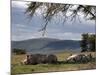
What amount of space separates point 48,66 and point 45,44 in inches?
11.4

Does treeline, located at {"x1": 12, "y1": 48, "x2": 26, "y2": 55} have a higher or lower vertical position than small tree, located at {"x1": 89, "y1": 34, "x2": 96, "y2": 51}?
lower

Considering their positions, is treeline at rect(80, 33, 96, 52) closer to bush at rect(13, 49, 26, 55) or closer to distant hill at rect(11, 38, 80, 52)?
distant hill at rect(11, 38, 80, 52)

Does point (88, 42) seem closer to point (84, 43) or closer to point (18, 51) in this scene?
point (84, 43)

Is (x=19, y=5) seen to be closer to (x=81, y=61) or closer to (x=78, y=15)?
(x=78, y=15)

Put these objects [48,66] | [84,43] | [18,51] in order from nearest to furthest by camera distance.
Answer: [18,51], [48,66], [84,43]

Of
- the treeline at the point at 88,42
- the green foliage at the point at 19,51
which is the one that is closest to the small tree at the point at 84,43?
the treeline at the point at 88,42

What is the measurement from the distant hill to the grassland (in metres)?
0.10

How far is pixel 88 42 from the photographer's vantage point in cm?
280

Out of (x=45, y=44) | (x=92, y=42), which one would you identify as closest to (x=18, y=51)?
(x=45, y=44)

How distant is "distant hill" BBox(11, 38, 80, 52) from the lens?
251 centimetres

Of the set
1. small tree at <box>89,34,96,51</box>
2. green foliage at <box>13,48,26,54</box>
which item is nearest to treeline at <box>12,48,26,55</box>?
green foliage at <box>13,48,26,54</box>

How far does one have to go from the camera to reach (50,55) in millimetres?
2613
